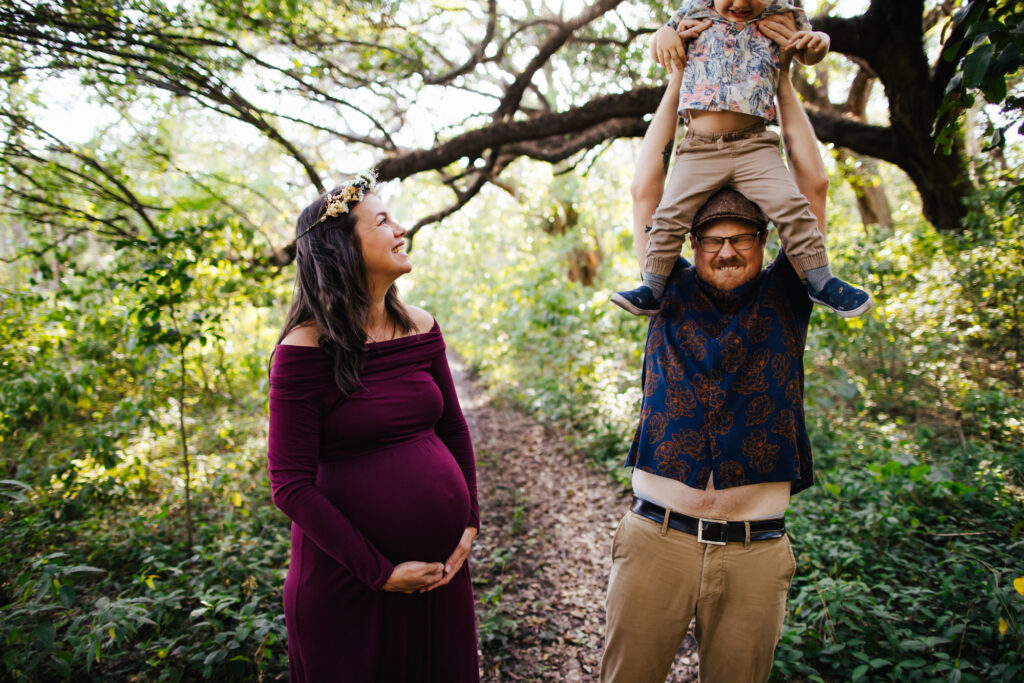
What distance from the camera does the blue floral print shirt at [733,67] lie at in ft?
6.07

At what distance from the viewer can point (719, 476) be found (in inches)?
63.8

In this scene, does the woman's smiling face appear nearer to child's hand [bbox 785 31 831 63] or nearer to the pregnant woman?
the pregnant woman

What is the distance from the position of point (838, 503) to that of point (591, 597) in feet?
6.18

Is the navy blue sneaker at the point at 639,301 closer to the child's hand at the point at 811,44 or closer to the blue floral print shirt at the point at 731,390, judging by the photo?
the blue floral print shirt at the point at 731,390

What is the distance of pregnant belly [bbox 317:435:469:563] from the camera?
1.66m

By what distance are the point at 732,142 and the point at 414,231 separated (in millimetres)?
3656

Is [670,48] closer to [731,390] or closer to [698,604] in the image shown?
[731,390]

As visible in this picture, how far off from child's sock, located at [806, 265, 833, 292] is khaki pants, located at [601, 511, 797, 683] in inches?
32.3

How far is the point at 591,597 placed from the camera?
353cm

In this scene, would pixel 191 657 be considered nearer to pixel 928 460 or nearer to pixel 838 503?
pixel 838 503

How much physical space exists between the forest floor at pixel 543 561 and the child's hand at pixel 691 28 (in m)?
3.02

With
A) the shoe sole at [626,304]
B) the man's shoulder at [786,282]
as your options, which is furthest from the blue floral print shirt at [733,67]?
the shoe sole at [626,304]

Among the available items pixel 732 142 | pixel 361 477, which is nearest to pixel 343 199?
pixel 361 477

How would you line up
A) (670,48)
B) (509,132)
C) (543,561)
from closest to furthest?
1. (670,48)
2. (543,561)
3. (509,132)
